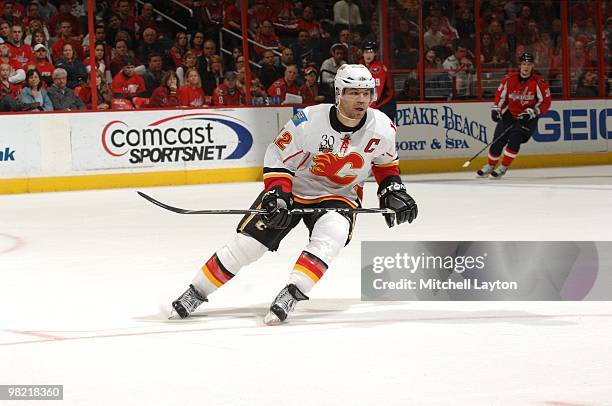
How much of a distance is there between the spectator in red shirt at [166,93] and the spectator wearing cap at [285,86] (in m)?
1.35

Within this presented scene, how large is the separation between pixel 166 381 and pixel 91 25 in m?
10.7

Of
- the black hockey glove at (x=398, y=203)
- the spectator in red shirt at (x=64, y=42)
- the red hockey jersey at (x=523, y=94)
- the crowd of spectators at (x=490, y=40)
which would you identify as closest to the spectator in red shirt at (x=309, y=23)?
the crowd of spectators at (x=490, y=40)

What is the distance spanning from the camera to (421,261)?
5508 mm

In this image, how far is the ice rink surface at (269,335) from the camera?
388 centimetres

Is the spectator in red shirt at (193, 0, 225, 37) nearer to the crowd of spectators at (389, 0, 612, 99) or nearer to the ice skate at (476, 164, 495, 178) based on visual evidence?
the crowd of spectators at (389, 0, 612, 99)

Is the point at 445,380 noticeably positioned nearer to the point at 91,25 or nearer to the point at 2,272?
the point at 2,272

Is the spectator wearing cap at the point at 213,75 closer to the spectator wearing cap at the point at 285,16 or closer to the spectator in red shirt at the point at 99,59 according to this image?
the spectator wearing cap at the point at 285,16

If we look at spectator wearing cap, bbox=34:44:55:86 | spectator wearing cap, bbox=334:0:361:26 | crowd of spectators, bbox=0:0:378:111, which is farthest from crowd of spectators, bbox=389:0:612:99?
spectator wearing cap, bbox=34:44:55:86

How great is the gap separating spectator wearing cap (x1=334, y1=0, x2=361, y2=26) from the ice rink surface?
7213 mm

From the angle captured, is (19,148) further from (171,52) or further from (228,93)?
(228,93)

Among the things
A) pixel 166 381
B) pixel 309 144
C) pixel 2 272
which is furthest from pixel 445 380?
pixel 2 272

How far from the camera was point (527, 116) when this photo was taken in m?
14.9

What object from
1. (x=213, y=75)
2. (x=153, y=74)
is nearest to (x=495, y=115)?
(x=213, y=75)

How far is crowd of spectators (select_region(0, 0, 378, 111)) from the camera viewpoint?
13859 millimetres
